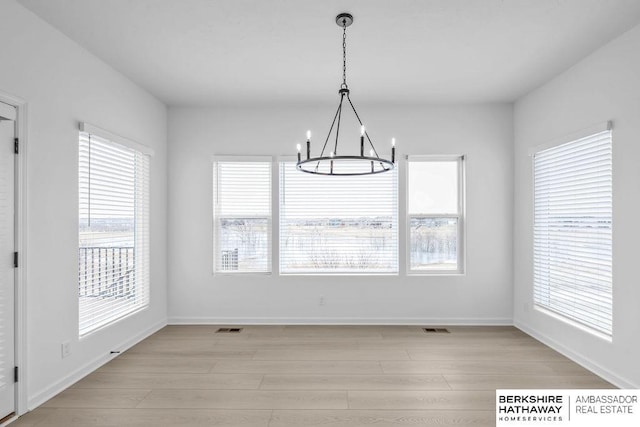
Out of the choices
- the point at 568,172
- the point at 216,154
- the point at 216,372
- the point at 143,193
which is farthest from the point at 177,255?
the point at 568,172

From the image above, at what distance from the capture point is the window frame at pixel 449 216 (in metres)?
4.86

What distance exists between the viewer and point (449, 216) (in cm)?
490

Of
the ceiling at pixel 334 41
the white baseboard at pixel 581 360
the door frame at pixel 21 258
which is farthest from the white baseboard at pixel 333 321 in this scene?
the ceiling at pixel 334 41

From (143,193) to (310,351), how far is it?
260 centimetres

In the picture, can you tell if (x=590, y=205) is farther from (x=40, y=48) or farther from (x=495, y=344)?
(x=40, y=48)

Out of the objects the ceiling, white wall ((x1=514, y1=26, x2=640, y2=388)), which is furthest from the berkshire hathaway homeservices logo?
the ceiling

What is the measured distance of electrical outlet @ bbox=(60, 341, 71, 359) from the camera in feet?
10.0

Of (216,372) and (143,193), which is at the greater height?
(143,193)

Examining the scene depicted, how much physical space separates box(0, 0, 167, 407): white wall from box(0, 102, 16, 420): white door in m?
0.12

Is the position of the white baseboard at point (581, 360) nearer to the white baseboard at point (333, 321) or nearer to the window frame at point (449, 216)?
the white baseboard at point (333, 321)

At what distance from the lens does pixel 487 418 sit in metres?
2.56

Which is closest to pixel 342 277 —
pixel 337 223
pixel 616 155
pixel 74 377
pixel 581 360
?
pixel 337 223

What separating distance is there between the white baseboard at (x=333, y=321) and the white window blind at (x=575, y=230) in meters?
0.77

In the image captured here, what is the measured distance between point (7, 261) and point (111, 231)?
121 cm
